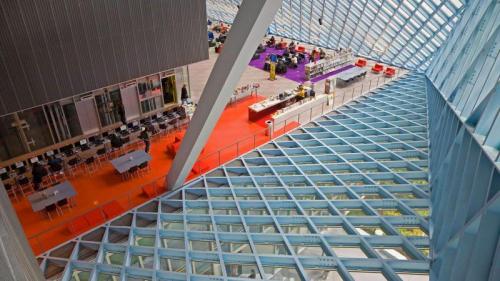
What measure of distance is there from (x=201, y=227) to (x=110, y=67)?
317 inches

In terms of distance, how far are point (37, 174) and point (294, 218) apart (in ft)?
33.2

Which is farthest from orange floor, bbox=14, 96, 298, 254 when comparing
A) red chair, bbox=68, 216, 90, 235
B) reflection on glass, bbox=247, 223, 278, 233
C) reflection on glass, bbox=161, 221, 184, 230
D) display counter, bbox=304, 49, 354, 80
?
display counter, bbox=304, 49, 354, 80

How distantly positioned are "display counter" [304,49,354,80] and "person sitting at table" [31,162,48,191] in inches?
767

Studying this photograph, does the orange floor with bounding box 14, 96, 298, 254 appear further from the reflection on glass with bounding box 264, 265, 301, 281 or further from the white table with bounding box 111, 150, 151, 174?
the reflection on glass with bounding box 264, 265, 301, 281

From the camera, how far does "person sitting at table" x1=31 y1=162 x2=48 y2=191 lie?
13.2 m

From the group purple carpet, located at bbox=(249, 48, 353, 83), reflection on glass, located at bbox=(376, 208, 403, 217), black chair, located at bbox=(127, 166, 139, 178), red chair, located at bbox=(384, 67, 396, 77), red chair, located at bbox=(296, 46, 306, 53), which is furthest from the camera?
red chair, located at bbox=(296, 46, 306, 53)

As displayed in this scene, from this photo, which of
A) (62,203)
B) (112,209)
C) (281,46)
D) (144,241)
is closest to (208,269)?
(144,241)

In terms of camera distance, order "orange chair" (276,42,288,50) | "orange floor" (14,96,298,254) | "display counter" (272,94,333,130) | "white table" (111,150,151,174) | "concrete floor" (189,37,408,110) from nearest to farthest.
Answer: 1. "orange floor" (14,96,298,254)
2. "white table" (111,150,151,174)
3. "display counter" (272,94,333,130)
4. "concrete floor" (189,37,408,110)
5. "orange chair" (276,42,288,50)

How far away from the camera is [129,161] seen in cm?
1413

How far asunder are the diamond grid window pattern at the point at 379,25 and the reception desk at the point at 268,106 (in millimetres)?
10018

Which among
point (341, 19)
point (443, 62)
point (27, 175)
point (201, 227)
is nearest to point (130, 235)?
point (201, 227)

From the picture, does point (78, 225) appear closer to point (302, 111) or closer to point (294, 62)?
point (302, 111)

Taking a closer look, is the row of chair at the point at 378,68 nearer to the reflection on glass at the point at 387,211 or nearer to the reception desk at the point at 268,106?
the reception desk at the point at 268,106

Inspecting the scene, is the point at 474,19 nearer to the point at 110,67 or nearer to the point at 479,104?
the point at 479,104
